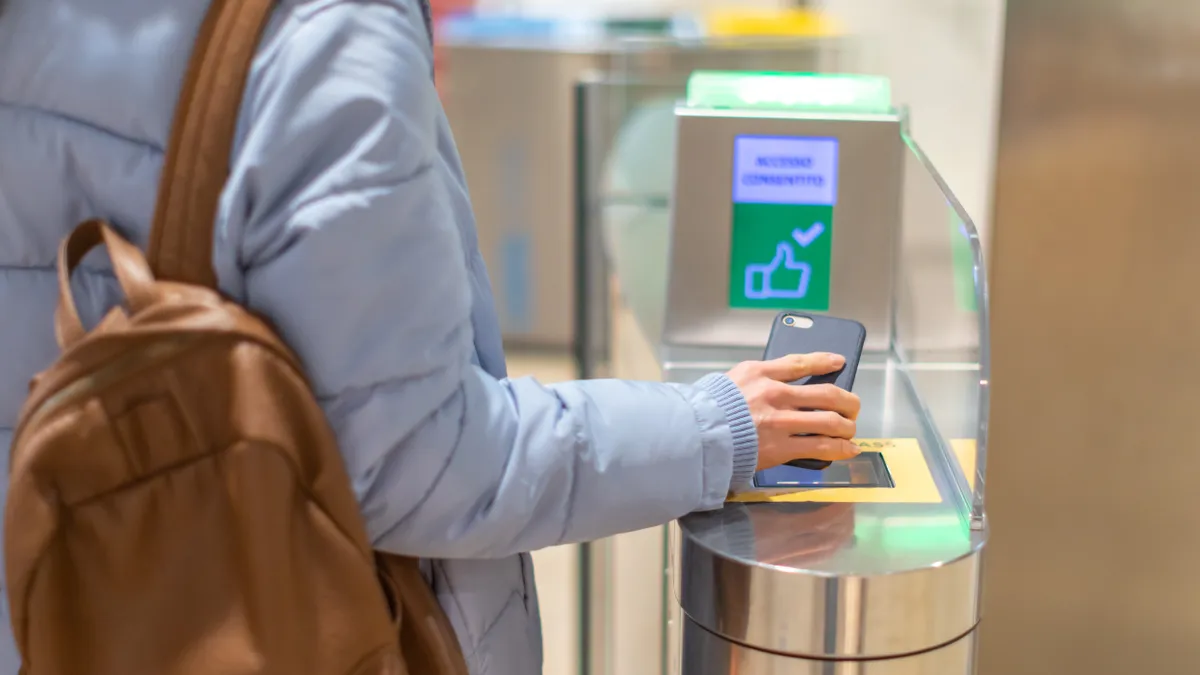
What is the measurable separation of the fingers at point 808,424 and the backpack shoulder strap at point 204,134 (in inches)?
15.1

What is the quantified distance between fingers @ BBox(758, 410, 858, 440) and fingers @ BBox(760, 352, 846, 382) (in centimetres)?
4

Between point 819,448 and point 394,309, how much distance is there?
0.33 metres

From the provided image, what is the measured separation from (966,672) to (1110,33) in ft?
2.04

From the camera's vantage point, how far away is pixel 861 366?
1128mm

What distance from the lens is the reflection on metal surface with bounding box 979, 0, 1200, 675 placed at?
3.66 ft

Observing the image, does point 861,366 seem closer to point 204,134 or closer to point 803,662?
point 803,662

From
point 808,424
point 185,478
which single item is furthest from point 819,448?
point 185,478

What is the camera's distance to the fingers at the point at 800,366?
865mm

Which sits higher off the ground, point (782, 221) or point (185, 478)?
point (782, 221)

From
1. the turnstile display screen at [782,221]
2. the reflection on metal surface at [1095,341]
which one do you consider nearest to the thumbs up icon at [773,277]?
the turnstile display screen at [782,221]

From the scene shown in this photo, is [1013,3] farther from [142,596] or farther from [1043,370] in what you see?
[142,596]

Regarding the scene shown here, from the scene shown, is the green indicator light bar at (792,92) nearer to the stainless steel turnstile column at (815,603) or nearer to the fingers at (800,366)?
the fingers at (800,366)

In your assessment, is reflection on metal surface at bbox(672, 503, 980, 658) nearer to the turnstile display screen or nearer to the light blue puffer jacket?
the light blue puffer jacket

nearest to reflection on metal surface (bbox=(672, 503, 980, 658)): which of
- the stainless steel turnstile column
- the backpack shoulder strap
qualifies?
the stainless steel turnstile column
